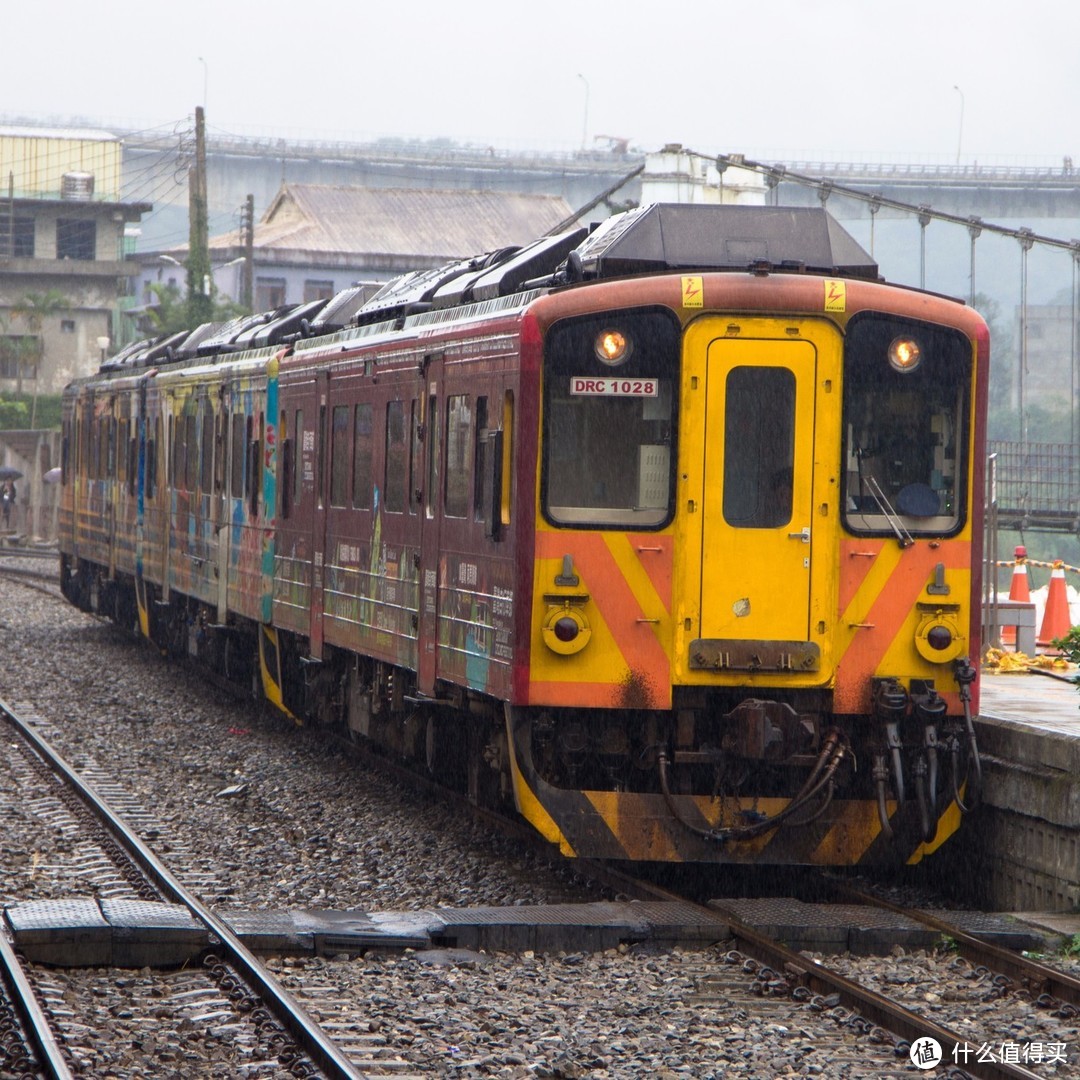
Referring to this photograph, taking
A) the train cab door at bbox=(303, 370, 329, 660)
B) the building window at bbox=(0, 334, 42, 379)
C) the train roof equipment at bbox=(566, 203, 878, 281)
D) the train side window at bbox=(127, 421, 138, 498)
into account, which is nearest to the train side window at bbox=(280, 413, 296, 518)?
the train cab door at bbox=(303, 370, 329, 660)

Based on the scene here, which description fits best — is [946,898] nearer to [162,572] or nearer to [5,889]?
[5,889]

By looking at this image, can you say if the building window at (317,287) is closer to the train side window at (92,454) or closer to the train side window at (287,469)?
the train side window at (92,454)

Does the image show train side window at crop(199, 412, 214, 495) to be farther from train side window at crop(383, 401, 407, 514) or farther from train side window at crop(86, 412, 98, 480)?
train side window at crop(86, 412, 98, 480)

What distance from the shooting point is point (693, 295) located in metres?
8.62

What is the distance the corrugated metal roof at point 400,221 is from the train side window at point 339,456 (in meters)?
55.7

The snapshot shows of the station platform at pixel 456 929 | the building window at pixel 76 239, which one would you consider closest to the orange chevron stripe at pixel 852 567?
the station platform at pixel 456 929

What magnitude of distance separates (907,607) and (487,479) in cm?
200

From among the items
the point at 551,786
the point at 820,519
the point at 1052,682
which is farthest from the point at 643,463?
the point at 1052,682

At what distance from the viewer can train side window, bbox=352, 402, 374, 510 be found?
11727 mm

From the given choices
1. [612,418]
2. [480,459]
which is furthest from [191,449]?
[612,418]

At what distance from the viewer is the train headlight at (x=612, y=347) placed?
862 centimetres

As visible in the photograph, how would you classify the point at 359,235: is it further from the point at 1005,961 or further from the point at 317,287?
the point at 1005,961

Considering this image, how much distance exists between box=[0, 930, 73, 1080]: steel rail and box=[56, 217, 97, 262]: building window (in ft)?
216

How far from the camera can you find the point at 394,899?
9.15 m
